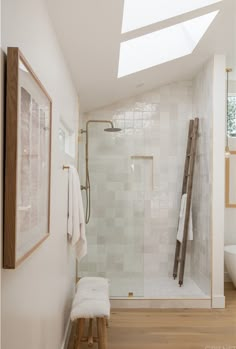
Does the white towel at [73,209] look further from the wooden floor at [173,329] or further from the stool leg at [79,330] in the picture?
the wooden floor at [173,329]

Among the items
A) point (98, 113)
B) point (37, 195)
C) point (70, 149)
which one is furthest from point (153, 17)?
point (98, 113)

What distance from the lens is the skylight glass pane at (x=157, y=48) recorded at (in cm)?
356

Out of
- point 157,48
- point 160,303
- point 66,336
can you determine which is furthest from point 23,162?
point 160,303

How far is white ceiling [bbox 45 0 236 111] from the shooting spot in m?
2.13

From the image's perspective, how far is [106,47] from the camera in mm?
2729

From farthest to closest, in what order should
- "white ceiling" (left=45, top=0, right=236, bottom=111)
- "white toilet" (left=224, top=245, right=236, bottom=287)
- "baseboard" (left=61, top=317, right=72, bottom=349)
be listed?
1. "white toilet" (left=224, top=245, right=236, bottom=287)
2. "baseboard" (left=61, top=317, right=72, bottom=349)
3. "white ceiling" (left=45, top=0, right=236, bottom=111)

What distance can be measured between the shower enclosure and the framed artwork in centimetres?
237

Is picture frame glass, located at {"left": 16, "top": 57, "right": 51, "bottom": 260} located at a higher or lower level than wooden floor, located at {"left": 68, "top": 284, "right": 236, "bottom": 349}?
higher

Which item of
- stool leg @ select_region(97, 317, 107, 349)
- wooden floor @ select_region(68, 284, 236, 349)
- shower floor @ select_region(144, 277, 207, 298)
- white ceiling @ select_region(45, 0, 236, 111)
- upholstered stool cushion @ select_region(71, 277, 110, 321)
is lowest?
wooden floor @ select_region(68, 284, 236, 349)

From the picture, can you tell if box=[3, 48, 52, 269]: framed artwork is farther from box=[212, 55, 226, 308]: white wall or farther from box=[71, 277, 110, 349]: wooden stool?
box=[212, 55, 226, 308]: white wall

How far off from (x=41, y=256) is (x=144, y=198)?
8.65ft

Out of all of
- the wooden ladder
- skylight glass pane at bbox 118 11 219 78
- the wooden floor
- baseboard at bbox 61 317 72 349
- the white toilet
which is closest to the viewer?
baseboard at bbox 61 317 72 349

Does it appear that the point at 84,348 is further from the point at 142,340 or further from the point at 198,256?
the point at 198,256

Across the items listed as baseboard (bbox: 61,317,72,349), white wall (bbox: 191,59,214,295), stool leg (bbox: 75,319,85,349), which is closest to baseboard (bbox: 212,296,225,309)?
white wall (bbox: 191,59,214,295)
